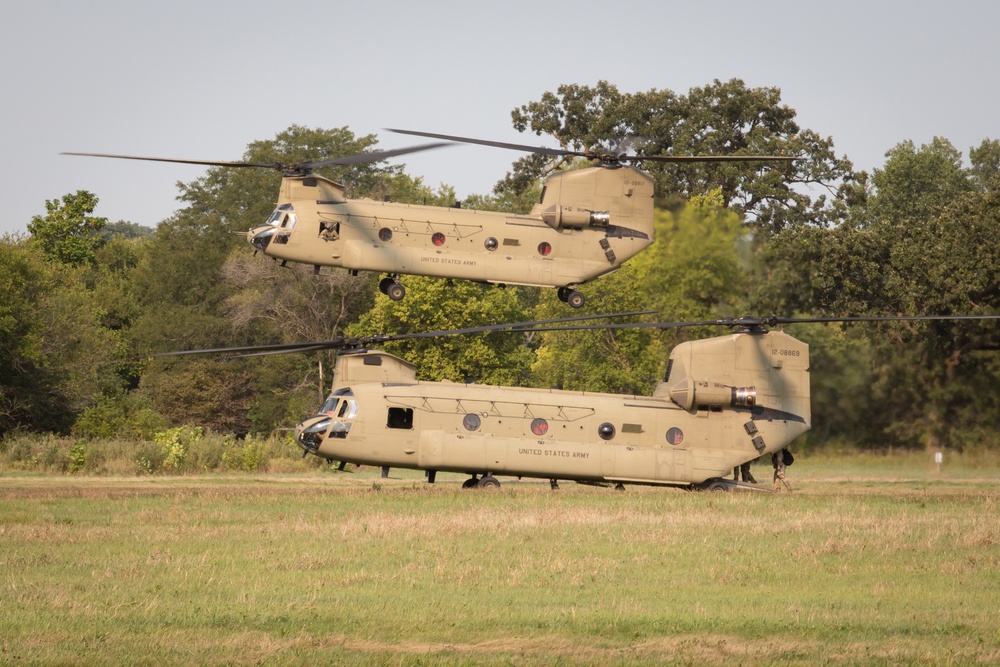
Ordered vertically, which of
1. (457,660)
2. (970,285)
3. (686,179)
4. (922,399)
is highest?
(686,179)

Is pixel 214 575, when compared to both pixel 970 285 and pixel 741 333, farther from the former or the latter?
pixel 970 285

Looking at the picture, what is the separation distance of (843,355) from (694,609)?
89.1ft

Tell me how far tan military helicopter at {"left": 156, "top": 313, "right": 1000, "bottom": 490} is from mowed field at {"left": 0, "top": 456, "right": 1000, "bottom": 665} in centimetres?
210

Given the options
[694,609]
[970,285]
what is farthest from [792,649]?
[970,285]

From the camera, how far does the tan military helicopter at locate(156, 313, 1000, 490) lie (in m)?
37.5

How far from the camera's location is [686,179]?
3231 inches

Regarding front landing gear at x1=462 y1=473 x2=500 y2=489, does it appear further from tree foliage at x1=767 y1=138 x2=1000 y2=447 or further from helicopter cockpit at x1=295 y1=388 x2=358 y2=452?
tree foliage at x1=767 y1=138 x2=1000 y2=447

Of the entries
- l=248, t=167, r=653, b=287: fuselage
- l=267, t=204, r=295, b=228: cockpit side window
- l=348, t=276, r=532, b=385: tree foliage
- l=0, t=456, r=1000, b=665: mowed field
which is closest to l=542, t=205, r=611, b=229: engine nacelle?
l=248, t=167, r=653, b=287: fuselage

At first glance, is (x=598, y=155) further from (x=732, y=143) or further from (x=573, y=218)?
(x=732, y=143)

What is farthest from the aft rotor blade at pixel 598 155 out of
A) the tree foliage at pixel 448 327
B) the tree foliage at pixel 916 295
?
the tree foliage at pixel 448 327

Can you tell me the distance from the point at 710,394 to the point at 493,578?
1782cm

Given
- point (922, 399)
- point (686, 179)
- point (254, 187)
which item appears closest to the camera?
point (922, 399)

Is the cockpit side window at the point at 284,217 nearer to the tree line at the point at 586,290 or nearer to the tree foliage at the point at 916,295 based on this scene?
the tree line at the point at 586,290

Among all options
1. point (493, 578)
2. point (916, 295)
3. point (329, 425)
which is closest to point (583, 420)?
point (329, 425)
